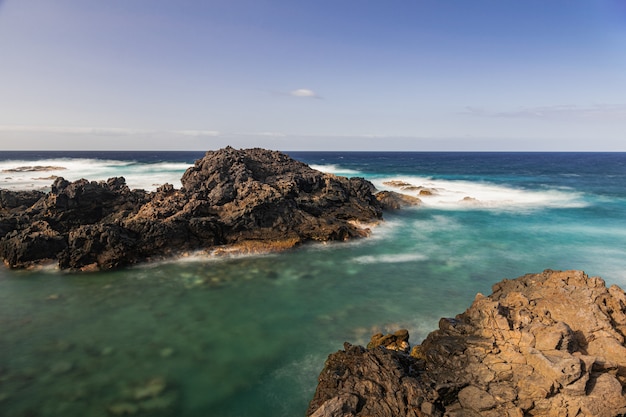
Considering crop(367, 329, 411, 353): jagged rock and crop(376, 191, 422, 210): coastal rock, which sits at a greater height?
crop(376, 191, 422, 210): coastal rock

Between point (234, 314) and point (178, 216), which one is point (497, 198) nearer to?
point (178, 216)

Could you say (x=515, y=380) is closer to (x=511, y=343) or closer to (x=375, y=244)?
(x=511, y=343)

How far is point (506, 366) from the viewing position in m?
6.82

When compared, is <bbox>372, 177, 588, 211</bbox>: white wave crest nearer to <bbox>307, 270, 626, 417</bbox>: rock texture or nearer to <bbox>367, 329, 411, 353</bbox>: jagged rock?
<bbox>367, 329, 411, 353</bbox>: jagged rock

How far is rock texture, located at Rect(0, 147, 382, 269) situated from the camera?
15.2 m

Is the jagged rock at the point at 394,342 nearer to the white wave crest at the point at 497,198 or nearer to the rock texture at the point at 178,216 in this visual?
the rock texture at the point at 178,216

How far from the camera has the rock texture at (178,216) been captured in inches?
597

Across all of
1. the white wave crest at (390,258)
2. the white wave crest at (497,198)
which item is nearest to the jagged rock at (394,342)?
the white wave crest at (390,258)

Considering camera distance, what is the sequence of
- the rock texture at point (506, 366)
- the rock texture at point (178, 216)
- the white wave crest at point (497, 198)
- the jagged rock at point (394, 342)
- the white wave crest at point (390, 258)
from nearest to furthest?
1. the rock texture at point (506, 366)
2. the jagged rock at point (394, 342)
3. the rock texture at point (178, 216)
4. the white wave crest at point (390, 258)
5. the white wave crest at point (497, 198)

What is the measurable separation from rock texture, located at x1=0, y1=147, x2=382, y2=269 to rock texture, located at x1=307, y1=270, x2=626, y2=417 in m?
10.7

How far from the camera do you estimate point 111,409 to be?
751cm

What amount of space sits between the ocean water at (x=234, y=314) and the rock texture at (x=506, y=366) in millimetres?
1768

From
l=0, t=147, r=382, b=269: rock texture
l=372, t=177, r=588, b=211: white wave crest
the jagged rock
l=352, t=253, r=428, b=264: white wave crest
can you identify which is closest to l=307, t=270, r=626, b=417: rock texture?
the jagged rock

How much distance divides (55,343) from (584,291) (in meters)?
13.6
